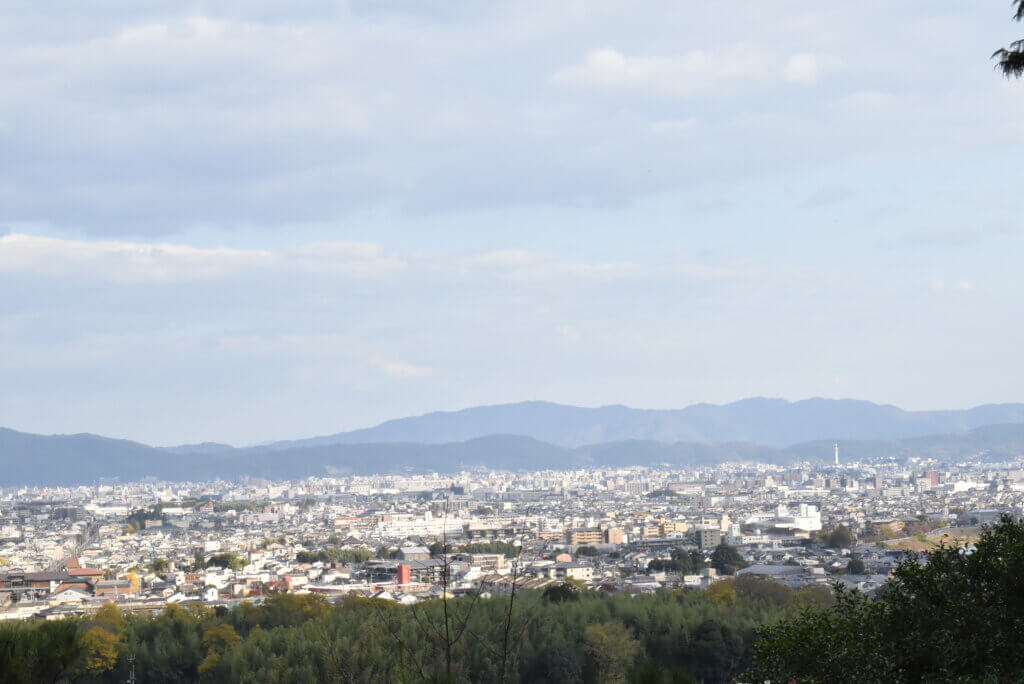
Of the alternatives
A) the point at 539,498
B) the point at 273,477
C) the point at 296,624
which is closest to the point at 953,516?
the point at 296,624

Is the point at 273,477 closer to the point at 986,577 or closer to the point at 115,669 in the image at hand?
the point at 115,669

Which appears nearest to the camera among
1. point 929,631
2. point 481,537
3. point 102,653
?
point 929,631

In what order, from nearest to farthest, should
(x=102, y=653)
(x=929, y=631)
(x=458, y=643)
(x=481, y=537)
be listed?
(x=929, y=631) → (x=458, y=643) → (x=102, y=653) → (x=481, y=537)

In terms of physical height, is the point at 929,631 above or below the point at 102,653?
above

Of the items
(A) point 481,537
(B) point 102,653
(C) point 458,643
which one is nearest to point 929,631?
(C) point 458,643

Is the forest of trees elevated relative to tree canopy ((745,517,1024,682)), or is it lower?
lower

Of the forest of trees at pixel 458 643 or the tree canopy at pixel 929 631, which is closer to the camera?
the tree canopy at pixel 929 631

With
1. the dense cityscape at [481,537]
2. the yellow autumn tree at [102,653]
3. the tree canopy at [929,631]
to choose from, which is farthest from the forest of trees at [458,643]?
the tree canopy at [929,631]

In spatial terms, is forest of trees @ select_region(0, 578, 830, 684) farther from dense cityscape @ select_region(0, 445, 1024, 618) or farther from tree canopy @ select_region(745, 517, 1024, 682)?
tree canopy @ select_region(745, 517, 1024, 682)

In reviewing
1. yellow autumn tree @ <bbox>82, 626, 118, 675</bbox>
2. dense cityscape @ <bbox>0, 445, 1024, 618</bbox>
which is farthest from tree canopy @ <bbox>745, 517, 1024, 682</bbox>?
yellow autumn tree @ <bbox>82, 626, 118, 675</bbox>

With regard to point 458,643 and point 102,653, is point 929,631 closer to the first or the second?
point 458,643

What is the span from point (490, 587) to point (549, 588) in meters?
10.00

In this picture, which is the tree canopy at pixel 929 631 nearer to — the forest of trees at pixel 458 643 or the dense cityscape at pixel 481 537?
the dense cityscape at pixel 481 537

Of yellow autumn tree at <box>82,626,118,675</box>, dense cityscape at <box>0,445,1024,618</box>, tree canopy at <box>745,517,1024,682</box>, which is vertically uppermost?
tree canopy at <box>745,517,1024,682</box>
